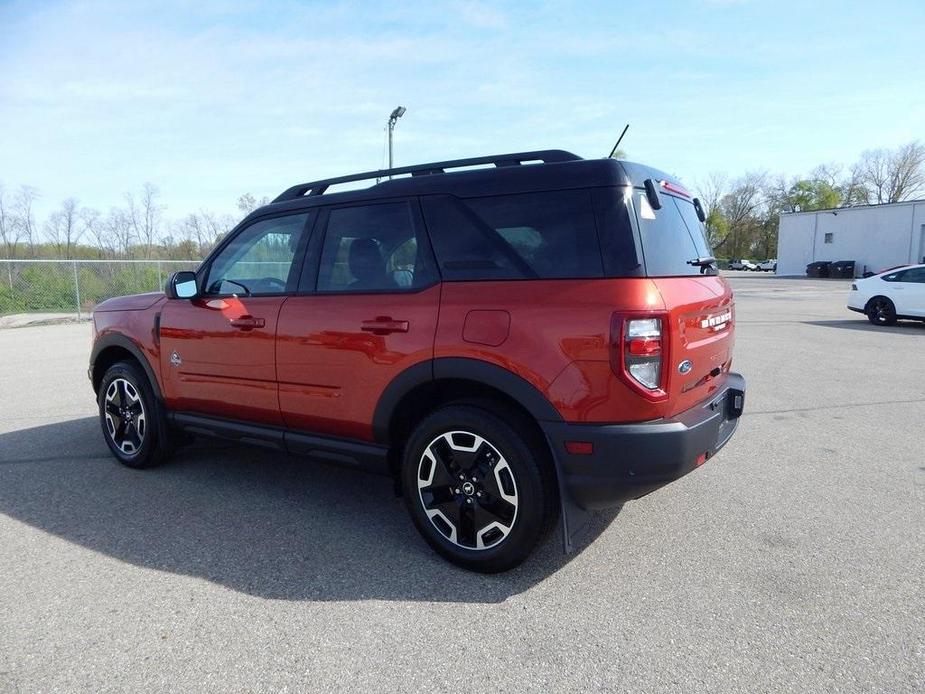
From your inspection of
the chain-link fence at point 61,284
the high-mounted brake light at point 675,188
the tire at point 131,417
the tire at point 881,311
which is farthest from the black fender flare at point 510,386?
the chain-link fence at point 61,284

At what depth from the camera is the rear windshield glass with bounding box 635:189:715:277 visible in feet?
9.24

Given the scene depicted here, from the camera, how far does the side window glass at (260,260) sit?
12.4ft

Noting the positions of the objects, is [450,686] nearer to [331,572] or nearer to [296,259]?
[331,572]

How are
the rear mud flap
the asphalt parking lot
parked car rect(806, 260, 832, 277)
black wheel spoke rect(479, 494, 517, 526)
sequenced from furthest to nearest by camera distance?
parked car rect(806, 260, 832, 277)
black wheel spoke rect(479, 494, 517, 526)
the rear mud flap
the asphalt parking lot

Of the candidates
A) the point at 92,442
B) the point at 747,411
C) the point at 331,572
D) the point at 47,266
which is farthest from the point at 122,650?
the point at 47,266

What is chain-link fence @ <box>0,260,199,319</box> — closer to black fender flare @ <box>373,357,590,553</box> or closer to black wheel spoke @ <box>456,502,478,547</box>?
black fender flare @ <box>373,357,590,553</box>

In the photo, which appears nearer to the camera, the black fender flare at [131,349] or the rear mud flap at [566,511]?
the rear mud flap at [566,511]

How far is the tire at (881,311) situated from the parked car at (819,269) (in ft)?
117

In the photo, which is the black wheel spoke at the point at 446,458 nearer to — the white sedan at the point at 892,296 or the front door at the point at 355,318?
the front door at the point at 355,318

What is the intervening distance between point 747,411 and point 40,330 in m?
15.3

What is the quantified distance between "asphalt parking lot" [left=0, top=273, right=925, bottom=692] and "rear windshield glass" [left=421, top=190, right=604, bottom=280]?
4.90ft

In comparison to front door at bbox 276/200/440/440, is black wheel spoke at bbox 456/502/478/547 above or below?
below

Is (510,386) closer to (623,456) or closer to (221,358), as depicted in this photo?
(623,456)

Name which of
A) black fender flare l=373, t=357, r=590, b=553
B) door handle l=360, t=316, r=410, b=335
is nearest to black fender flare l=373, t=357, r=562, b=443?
black fender flare l=373, t=357, r=590, b=553
